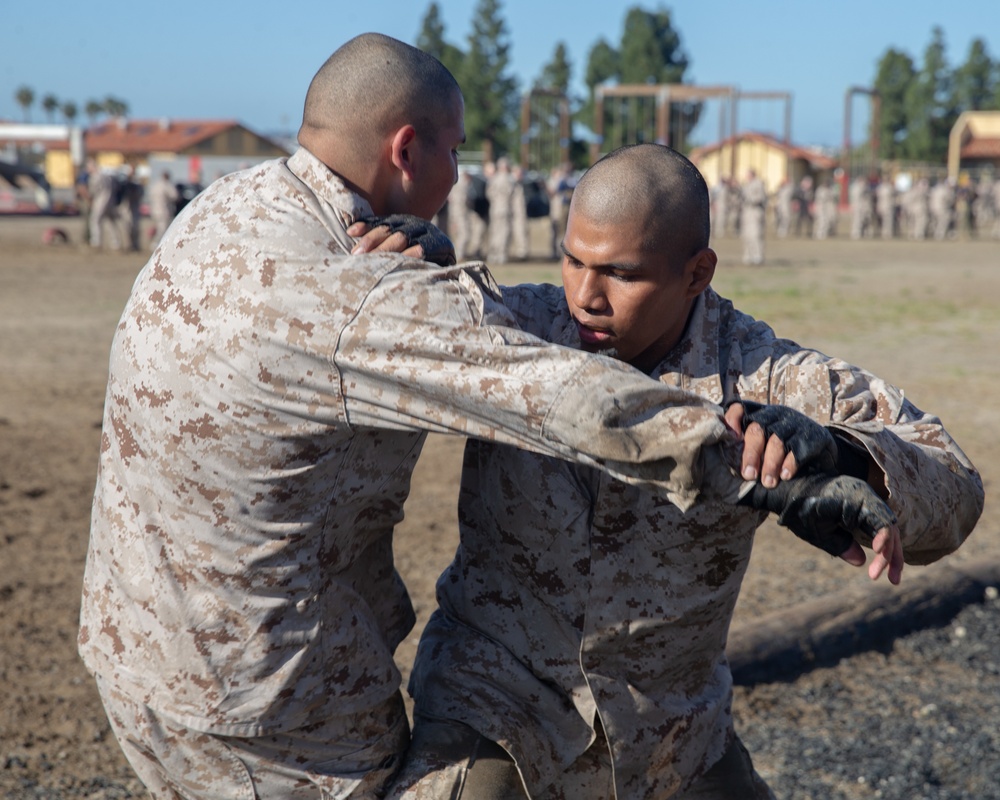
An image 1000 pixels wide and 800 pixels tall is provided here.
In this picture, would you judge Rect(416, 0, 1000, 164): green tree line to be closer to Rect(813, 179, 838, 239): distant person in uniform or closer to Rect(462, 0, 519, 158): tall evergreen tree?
Rect(462, 0, 519, 158): tall evergreen tree

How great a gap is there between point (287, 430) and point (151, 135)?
90015 millimetres

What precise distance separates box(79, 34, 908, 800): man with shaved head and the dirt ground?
6.12ft

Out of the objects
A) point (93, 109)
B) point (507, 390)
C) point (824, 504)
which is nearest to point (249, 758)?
point (507, 390)

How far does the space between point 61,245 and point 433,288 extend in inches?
1065

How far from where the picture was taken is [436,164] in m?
2.45

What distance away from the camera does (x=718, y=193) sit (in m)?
37.4

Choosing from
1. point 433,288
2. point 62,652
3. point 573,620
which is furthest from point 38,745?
point 433,288

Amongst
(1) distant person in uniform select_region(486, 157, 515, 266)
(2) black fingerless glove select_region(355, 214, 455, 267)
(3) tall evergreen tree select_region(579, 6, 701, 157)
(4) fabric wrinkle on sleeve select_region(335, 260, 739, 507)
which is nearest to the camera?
(4) fabric wrinkle on sleeve select_region(335, 260, 739, 507)

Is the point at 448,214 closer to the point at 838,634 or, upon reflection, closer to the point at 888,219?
the point at 888,219

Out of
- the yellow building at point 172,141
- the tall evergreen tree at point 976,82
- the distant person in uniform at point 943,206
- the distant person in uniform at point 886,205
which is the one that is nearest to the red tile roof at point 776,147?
the tall evergreen tree at point 976,82

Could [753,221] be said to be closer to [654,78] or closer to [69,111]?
[654,78]

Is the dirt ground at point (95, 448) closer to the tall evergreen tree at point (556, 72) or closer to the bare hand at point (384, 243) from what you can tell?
the bare hand at point (384, 243)

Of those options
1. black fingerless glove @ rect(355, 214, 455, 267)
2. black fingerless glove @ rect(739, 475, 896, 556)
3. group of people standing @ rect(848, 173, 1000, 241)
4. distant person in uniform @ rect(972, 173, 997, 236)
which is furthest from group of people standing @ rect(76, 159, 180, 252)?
distant person in uniform @ rect(972, 173, 997, 236)

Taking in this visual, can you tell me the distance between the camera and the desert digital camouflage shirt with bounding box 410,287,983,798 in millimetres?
2611
